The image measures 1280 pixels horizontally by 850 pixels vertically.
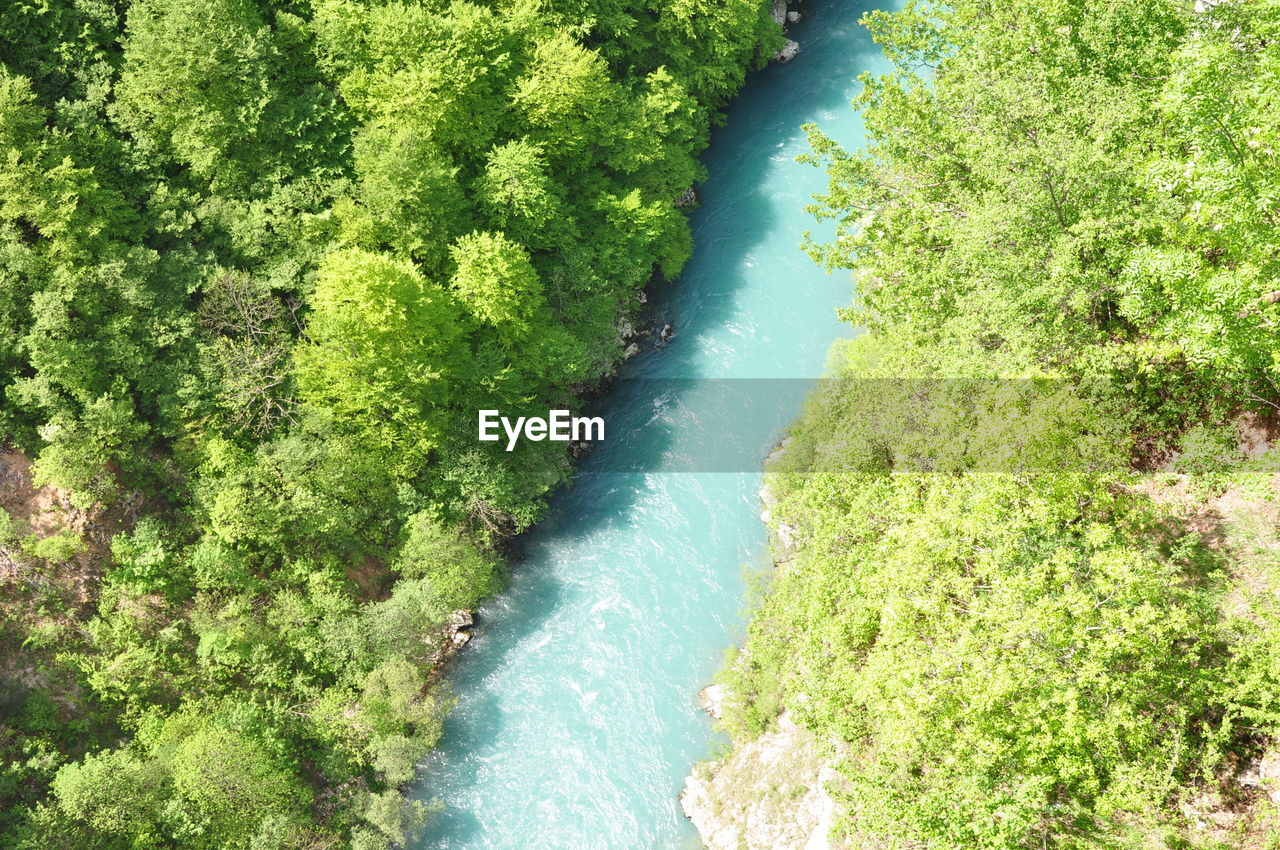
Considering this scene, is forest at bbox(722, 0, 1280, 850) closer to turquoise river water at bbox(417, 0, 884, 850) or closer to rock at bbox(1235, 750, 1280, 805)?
rock at bbox(1235, 750, 1280, 805)

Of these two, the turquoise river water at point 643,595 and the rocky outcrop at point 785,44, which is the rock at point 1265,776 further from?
the rocky outcrop at point 785,44

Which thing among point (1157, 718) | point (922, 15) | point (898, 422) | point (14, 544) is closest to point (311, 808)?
point (14, 544)

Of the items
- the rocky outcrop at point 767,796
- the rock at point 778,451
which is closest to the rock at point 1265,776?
the rocky outcrop at point 767,796

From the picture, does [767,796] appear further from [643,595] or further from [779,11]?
[779,11]

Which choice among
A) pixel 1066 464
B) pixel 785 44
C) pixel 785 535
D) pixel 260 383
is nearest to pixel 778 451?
pixel 785 535

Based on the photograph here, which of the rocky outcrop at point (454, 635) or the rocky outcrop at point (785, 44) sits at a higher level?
the rocky outcrop at point (785, 44)

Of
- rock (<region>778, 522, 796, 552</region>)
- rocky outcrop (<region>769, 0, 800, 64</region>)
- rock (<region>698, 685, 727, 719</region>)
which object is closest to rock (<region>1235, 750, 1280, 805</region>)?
rock (<region>778, 522, 796, 552</region>)
